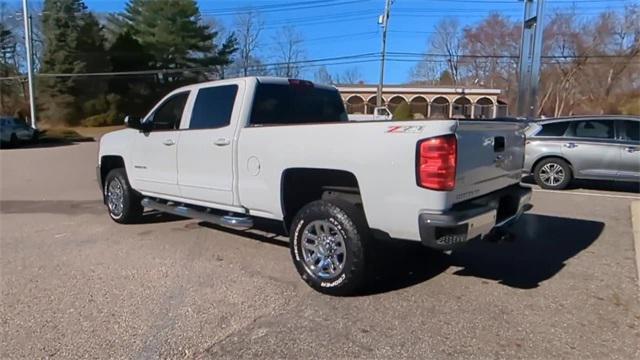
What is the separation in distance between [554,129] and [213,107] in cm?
868

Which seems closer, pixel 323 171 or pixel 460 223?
pixel 460 223

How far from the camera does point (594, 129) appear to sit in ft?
35.1

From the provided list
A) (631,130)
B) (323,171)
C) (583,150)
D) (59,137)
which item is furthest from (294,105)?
(59,137)

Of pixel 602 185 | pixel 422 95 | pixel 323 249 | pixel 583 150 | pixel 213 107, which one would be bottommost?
pixel 602 185

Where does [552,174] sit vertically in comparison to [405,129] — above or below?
below

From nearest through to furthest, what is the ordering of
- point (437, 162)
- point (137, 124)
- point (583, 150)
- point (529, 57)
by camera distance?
point (437, 162) → point (137, 124) → point (583, 150) → point (529, 57)

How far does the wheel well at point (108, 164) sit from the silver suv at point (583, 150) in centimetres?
877

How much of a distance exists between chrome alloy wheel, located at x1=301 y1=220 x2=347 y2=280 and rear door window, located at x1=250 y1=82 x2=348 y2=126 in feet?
4.77

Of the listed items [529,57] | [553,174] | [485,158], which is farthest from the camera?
[529,57]

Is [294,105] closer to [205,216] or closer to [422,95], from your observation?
[205,216]

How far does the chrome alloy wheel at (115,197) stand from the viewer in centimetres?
722

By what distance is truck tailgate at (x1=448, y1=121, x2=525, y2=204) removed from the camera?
3.83 meters

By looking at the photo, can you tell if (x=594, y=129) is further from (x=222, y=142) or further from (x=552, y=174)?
(x=222, y=142)

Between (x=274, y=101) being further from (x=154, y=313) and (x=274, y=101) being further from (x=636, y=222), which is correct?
(x=636, y=222)
